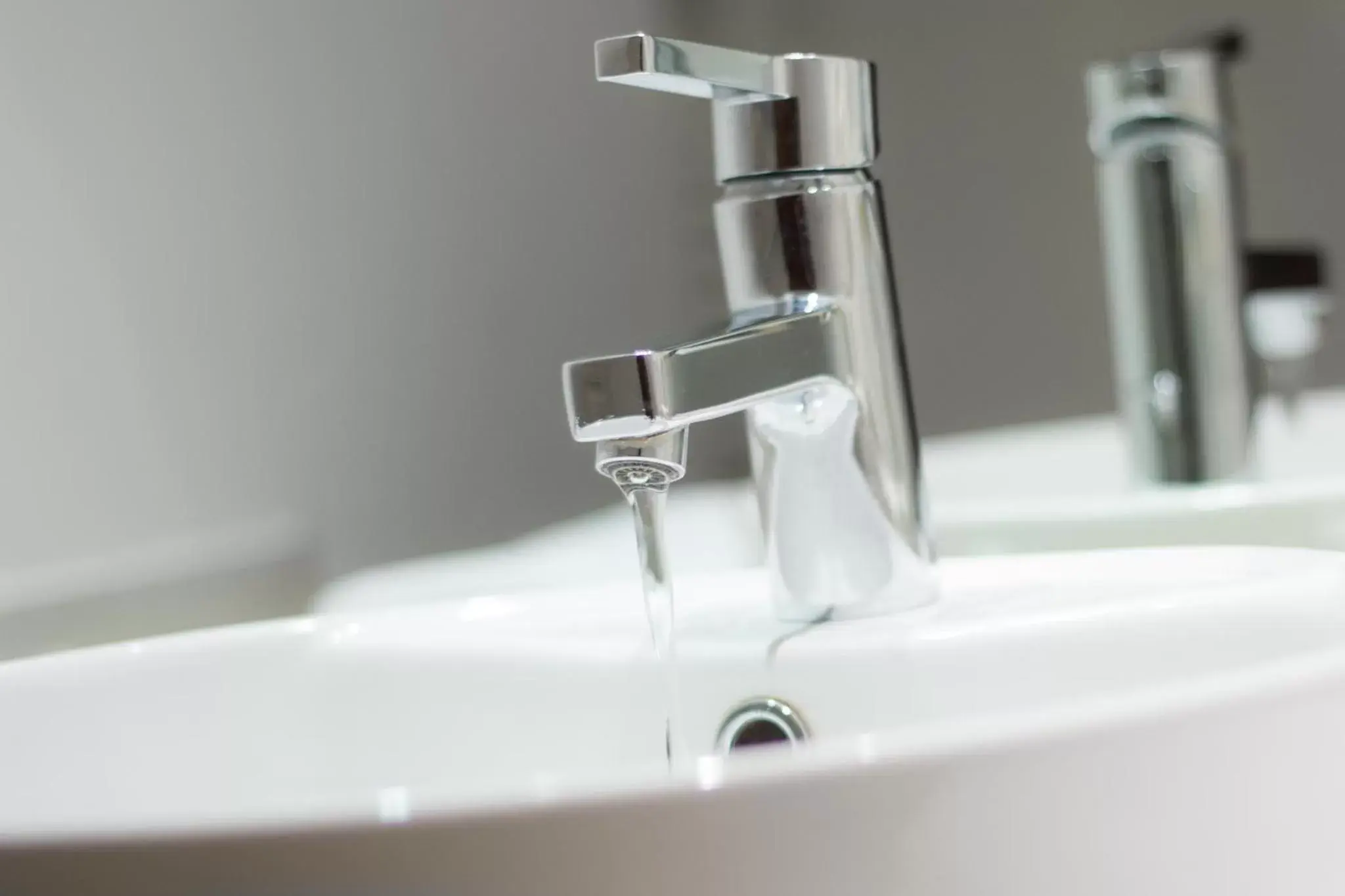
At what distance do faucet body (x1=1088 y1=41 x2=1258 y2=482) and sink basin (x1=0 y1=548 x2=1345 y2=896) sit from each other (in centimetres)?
16

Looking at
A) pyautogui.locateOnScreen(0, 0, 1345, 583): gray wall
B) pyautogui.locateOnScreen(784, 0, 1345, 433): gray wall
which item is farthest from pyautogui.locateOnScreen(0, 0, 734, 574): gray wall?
pyautogui.locateOnScreen(784, 0, 1345, 433): gray wall

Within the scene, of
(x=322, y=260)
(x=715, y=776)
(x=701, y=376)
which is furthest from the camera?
(x=322, y=260)

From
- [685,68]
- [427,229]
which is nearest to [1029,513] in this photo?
[685,68]

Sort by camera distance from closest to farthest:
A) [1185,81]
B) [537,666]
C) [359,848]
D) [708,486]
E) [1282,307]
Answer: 1. [359,848]
2. [537,666]
3. [1185,81]
4. [1282,307]
5. [708,486]

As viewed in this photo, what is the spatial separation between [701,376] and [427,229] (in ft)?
1.65

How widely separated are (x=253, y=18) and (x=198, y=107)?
2.7 inches

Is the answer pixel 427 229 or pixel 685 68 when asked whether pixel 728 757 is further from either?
pixel 427 229

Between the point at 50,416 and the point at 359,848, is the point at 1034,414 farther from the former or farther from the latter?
the point at 359,848

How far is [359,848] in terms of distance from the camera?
0.77 ft

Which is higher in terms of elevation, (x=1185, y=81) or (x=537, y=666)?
(x=1185, y=81)

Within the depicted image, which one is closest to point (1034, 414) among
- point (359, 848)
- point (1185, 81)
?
point (1185, 81)

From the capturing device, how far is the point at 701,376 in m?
0.40

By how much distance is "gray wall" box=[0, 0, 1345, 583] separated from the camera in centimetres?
66

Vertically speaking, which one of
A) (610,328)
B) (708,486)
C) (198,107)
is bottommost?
(708,486)
